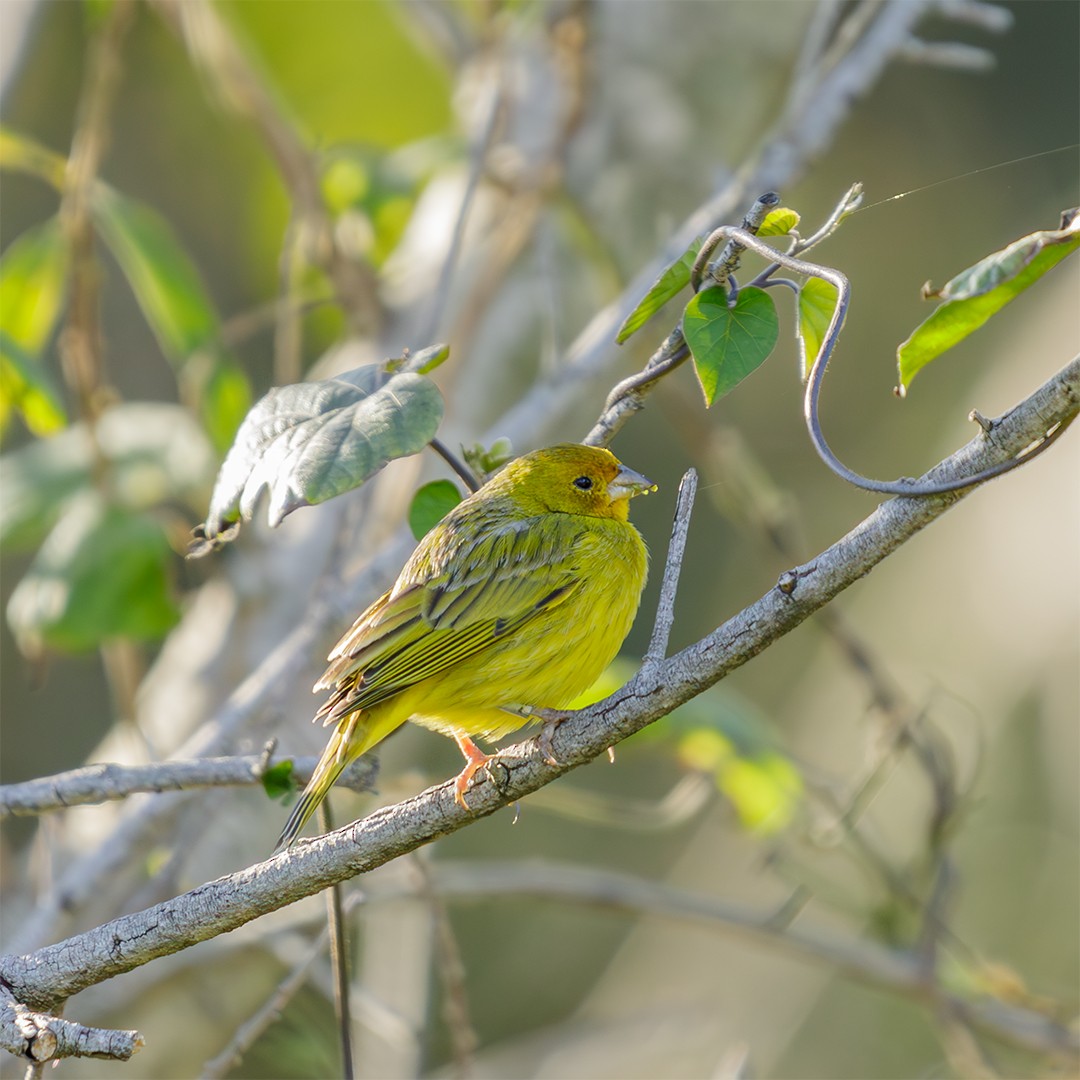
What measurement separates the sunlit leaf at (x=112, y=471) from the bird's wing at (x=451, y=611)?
131 centimetres

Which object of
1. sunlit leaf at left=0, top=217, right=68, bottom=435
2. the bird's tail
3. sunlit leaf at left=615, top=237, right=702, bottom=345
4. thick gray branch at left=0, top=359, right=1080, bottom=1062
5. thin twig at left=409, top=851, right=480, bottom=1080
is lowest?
thin twig at left=409, top=851, right=480, bottom=1080

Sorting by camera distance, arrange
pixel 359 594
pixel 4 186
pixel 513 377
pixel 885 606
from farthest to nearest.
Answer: pixel 4 186
pixel 885 606
pixel 513 377
pixel 359 594

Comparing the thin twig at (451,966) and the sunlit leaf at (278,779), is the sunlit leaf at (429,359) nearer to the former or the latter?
the sunlit leaf at (278,779)

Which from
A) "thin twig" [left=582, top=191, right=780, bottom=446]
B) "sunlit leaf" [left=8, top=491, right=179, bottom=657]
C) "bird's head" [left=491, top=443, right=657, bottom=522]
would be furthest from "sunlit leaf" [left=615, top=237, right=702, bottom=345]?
"sunlit leaf" [left=8, top=491, right=179, bottom=657]

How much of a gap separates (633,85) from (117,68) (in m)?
2.03

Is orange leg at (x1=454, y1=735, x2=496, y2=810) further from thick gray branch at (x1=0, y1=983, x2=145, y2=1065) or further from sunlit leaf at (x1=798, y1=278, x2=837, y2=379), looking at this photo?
sunlit leaf at (x1=798, y1=278, x2=837, y2=379)

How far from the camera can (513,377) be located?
4598 millimetres

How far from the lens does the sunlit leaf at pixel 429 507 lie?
2.39 metres

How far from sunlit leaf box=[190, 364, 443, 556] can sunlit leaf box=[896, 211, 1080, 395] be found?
2.22 feet

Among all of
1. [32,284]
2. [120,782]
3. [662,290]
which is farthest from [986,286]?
[32,284]

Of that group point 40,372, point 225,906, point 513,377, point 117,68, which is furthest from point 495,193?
point 225,906

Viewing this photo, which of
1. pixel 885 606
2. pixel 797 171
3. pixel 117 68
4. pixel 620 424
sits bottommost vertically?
pixel 885 606

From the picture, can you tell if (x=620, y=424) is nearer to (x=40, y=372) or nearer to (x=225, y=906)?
(x=225, y=906)

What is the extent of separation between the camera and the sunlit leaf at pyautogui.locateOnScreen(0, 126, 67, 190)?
11.3 ft
